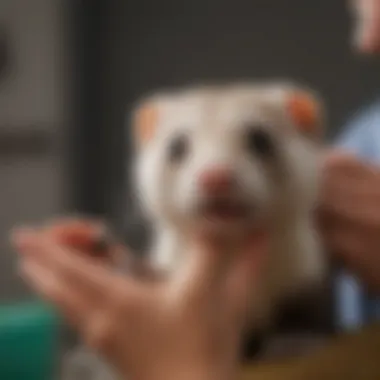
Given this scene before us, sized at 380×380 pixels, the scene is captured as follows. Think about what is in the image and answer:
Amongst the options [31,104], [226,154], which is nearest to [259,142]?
[226,154]

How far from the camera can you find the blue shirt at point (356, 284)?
1.08 ft

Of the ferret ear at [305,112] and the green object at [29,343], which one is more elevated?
the ferret ear at [305,112]

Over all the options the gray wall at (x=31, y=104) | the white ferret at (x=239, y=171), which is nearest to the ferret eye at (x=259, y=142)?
the white ferret at (x=239, y=171)

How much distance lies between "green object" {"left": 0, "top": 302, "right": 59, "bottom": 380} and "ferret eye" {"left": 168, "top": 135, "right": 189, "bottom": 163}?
0.29 feet

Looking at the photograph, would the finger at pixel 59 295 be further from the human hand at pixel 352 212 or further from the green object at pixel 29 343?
the human hand at pixel 352 212

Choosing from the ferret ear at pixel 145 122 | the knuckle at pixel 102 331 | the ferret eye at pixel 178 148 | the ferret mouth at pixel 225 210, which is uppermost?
the ferret ear at pixel 145 122

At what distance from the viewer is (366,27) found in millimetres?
336

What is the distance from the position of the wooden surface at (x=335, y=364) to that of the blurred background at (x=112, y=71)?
9 cm

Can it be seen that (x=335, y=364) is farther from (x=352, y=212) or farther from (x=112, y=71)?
(x=112, y=71)

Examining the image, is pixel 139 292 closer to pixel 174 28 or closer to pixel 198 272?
pixel 198 272

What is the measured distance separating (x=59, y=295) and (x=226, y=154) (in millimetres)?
95

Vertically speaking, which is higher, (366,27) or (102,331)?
(366,27)

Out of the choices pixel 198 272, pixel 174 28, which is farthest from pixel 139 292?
pixel 174 28

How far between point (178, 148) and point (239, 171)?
0.03 m
